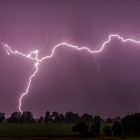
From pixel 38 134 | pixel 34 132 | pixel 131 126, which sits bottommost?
pixel 38 134

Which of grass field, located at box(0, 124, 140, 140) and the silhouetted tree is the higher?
the silhouetted tree

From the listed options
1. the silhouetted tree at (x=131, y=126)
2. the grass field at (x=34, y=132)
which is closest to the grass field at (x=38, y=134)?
the grass field at (x=34, y=132)

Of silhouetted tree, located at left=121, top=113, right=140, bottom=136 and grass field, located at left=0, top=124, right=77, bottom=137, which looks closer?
grass field, located at left=0, top=124, right=77, bottom=137

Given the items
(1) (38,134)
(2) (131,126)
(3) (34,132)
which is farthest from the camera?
(3) (34,132)

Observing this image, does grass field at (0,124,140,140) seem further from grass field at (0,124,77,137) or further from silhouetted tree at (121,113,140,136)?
silhouetted tree at (121,113,140,136)

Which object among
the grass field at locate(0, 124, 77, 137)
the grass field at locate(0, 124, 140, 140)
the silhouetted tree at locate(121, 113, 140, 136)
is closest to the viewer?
the grass field at locate(0, 124, 140, 140)

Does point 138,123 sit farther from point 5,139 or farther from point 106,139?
point 5,139

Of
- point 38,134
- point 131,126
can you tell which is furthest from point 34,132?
point 131,126

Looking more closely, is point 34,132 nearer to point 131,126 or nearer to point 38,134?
point 38,134

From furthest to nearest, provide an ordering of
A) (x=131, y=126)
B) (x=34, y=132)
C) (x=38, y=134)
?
(x=34, y=132), (x=131, y=126), (x=38, y=134)

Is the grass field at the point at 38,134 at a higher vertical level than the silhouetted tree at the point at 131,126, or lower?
lower

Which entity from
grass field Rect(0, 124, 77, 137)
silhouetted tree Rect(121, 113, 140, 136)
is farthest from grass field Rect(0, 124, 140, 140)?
silhouetted tree Rect(121, 113, 140, 136)

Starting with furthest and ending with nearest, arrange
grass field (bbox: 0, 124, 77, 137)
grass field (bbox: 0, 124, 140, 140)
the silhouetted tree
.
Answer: the silhouetted tree, grass field (bbox: 0, 124, 77, 137), grass field (bbox: 0, 124, 140, 140)

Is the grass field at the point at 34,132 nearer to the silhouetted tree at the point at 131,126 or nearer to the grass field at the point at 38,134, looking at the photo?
the grass field at the point at 38,134
